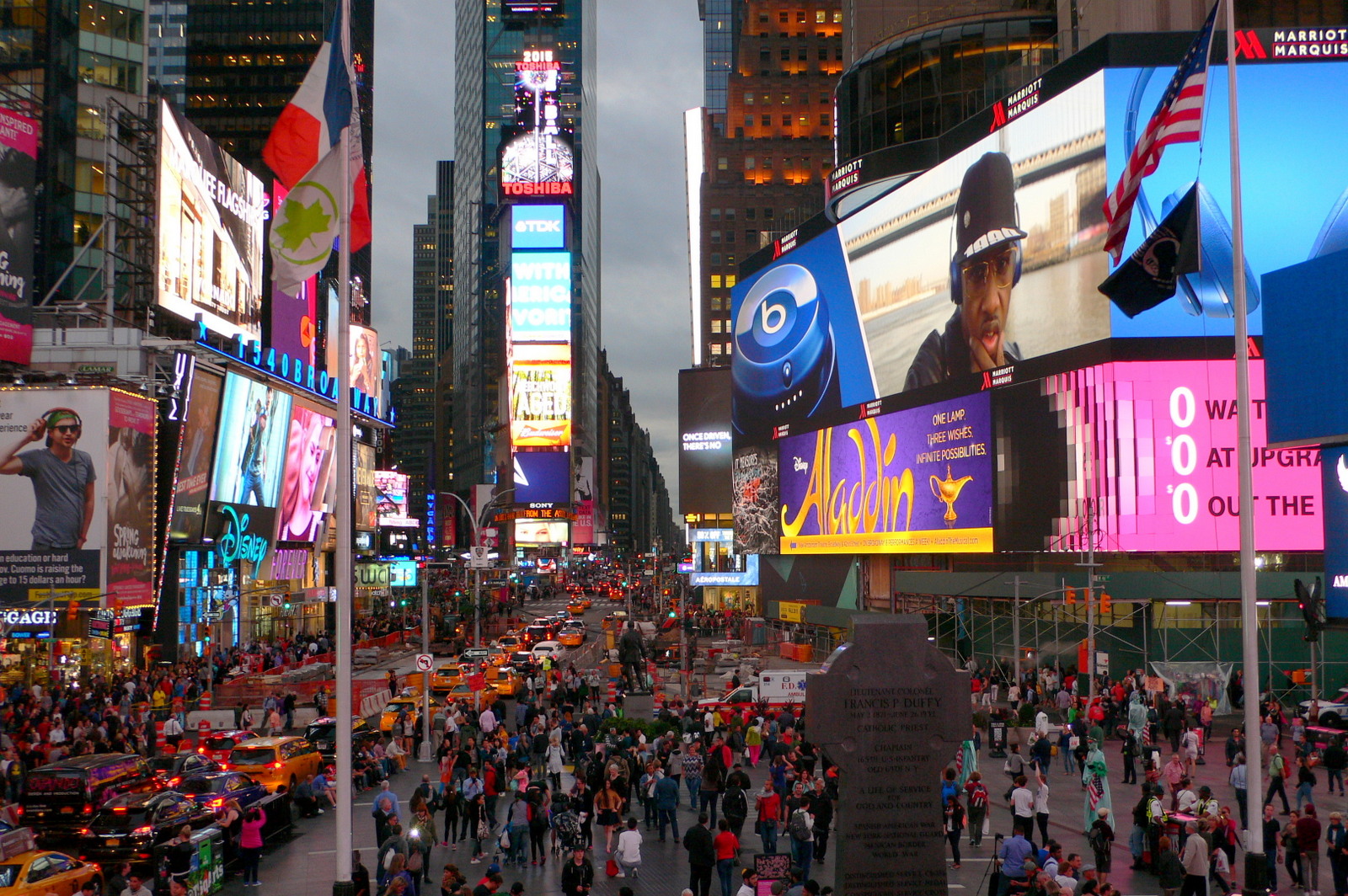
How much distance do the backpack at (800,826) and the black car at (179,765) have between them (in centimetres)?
1144

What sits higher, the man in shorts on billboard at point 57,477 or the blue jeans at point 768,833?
the man in shorts on billboard at point 57,477

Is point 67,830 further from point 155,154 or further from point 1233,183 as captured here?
point 155,154

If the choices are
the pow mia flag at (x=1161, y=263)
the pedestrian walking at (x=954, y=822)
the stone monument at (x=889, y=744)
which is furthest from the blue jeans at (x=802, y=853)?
the pow mia flag at (x=1161, y=263)

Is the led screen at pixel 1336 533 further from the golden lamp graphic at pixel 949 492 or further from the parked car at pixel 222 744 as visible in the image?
the golden lamp graphic at pixel 949 492

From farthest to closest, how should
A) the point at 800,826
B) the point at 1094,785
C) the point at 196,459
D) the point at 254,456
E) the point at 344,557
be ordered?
the point at 254,456 → the point at 196,459 → the point at 1094,785 → the point at 800,826 → the point at 344,557

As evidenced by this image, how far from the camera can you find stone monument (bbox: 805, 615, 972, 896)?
12.6m

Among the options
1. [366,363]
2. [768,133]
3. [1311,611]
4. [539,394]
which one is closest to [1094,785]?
[1311,611]

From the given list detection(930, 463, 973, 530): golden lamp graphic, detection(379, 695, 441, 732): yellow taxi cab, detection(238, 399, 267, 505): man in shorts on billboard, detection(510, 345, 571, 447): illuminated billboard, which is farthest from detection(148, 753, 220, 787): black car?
detection(510, 345, 571, 447): illuminated billboard

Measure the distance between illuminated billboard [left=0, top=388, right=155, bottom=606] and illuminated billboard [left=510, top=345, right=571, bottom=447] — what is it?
91.3 m

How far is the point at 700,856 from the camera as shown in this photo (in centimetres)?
1745

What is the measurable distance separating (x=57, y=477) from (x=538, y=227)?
9877cm

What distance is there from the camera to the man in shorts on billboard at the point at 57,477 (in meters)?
43.4

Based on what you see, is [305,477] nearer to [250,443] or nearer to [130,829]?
[250,443]

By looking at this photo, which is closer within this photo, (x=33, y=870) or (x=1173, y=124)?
(x=33, y=870)
